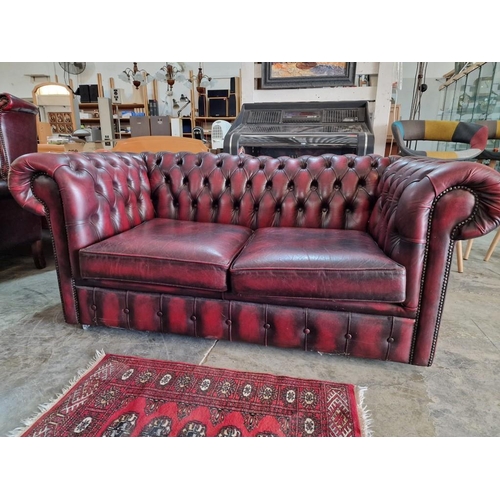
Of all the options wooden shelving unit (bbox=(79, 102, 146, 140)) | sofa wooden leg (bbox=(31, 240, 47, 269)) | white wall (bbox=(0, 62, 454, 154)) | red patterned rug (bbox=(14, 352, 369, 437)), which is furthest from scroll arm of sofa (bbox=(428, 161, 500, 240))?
wooden shelving unit (bbox=(79, 102, 146, 140))

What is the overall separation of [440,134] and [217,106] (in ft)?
17.6

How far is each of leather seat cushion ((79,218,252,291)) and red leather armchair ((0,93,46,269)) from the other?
3.92 feet

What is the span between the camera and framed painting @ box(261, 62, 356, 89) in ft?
11.9

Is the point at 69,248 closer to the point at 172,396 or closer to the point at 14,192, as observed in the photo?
the point at 14,192

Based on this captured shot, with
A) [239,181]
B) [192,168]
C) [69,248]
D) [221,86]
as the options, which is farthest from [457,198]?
[221,86]

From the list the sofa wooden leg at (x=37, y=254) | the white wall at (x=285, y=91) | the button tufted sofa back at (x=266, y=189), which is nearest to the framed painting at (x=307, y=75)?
the white wall at (x=285, y=91)

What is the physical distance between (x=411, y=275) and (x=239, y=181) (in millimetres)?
1084

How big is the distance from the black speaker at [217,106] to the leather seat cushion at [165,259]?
258 inches

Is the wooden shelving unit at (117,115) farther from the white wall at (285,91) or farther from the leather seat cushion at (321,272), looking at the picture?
the leather seat cushion at (321,272)

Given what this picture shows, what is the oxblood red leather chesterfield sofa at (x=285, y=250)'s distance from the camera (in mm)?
1263

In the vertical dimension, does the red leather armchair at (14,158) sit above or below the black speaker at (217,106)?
below

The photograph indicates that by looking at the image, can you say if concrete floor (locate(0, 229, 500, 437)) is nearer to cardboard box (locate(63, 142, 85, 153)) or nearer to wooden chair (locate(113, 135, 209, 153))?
wooden chair (locate(113, 135, 209, 153))

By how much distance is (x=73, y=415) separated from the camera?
3.59 ft

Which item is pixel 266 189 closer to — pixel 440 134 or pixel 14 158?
pixel 14 158
